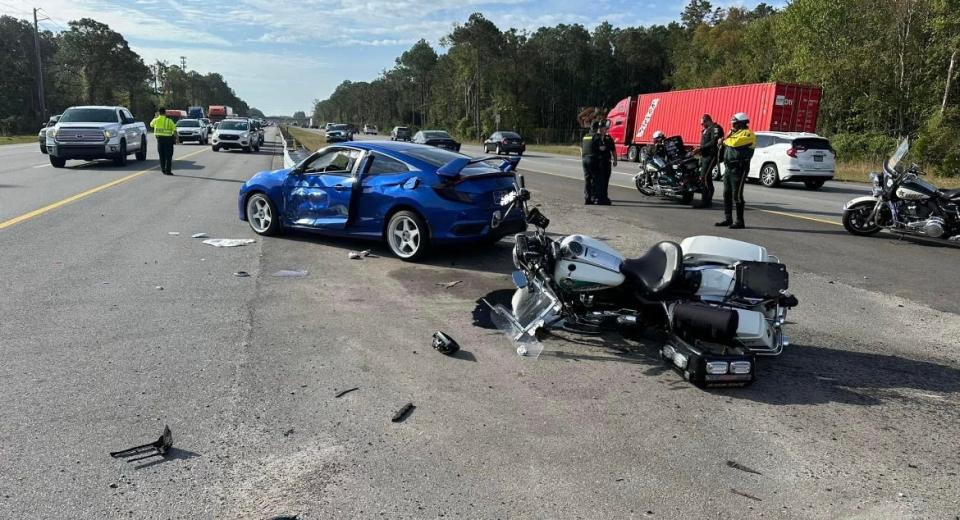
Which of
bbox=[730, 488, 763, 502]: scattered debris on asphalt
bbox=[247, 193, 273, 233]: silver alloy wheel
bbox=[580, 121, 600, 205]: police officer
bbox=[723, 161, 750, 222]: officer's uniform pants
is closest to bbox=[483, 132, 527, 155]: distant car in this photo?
bbox=[580, 121, 600, 205]: police officer

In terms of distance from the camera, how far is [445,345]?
197 inches

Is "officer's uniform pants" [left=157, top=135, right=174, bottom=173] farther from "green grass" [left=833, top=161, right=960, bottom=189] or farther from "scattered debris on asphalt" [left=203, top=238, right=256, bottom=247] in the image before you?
"green grass" [left=833, top=161, right=960, bottom=189]

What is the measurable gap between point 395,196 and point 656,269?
416 centimetres

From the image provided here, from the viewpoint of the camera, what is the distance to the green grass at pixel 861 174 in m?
22.8

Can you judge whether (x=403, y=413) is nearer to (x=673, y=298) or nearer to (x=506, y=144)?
(x=673, y=298)

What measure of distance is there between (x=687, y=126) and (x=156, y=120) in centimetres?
2245

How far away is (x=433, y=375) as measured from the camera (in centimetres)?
459

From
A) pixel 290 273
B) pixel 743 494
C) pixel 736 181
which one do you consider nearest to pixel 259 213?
pixel 290 273

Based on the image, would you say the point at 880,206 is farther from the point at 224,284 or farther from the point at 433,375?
the point at 224,284

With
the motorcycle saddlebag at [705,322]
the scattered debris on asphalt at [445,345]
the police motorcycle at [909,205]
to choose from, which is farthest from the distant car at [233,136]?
the motorcycle saddlebag at [705,322]

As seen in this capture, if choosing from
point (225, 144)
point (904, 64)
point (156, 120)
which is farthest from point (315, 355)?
point (904, 64)

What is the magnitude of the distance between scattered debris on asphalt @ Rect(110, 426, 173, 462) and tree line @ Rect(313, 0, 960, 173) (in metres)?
30.0

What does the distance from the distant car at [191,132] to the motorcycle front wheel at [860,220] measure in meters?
39.1

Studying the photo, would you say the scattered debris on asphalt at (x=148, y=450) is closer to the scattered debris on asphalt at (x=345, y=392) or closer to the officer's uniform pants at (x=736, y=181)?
the scattered debris on asphalt at (x=345, y=392)
